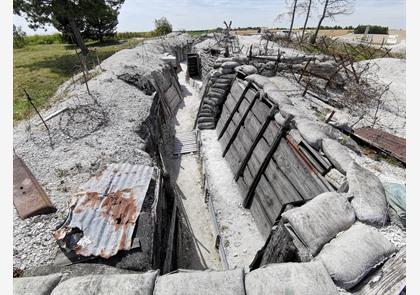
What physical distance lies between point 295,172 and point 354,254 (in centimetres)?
315

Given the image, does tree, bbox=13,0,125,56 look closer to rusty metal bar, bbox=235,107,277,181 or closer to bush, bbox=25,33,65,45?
rusty metal bar, bbox=235,107,277,181

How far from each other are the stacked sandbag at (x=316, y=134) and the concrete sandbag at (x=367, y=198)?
139 centimetres

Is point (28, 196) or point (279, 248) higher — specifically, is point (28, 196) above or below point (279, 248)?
above

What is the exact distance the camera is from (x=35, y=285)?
2771 millimetres

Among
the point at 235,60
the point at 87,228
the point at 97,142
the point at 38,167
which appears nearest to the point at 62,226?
the point at 87,228

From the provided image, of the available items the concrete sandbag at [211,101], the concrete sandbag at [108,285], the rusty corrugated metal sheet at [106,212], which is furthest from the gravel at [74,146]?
the concrete sandbag at [211,101]

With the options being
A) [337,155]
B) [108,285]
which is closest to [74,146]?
[108,285]

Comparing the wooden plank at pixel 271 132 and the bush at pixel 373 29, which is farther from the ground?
the bush at pixel 373 29

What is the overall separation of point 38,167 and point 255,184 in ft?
21.0

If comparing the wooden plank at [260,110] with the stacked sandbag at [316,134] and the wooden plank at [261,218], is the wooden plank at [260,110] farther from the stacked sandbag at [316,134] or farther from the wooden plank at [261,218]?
the wooden plank at [261,218]

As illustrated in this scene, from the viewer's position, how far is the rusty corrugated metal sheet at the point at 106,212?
162 inches

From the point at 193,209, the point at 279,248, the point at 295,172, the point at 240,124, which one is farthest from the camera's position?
the point at 240,124

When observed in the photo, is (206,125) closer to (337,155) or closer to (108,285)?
(337,155)

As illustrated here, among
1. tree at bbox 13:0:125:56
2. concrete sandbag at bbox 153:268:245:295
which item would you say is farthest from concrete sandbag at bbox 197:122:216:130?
tree at bbox 13:0:125:56
